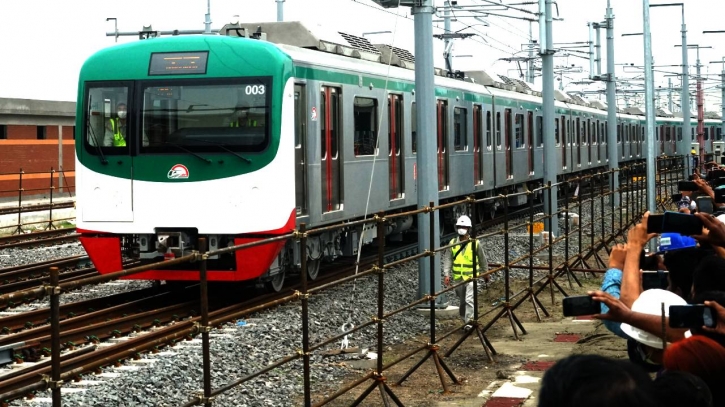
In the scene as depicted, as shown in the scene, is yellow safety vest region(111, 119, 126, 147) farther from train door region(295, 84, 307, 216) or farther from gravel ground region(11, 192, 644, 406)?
gravel ground region(11, 192, 644, 406)

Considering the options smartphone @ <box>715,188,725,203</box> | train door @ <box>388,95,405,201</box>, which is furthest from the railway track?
smartphone @ <box>715,188,725,203</box>

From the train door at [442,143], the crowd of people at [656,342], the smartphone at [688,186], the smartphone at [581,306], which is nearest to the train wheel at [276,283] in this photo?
the smartphone at [688,186]

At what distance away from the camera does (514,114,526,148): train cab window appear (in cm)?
2670

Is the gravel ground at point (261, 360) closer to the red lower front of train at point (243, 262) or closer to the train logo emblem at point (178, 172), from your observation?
the red lower front of train at point (243, 262)

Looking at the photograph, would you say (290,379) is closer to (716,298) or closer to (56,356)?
(56,356)

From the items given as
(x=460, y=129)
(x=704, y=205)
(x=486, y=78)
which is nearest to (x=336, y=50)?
(x=460, y=129)

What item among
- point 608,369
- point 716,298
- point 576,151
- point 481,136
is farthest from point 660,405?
point 576,151

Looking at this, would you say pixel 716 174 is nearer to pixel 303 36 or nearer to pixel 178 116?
pixel 303 36

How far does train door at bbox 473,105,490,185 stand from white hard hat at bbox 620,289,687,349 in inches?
712

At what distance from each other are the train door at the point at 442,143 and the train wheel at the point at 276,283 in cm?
615

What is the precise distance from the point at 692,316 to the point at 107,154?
34.1 feet

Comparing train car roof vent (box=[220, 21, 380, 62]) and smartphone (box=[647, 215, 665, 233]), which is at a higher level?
train car roof vent (box=[220, 21, 380, 62])

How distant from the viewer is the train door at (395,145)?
55.2 feet

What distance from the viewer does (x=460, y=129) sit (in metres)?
21.3
